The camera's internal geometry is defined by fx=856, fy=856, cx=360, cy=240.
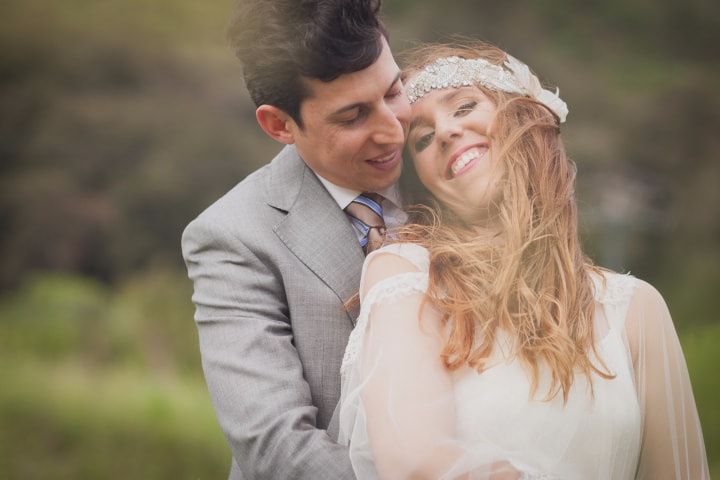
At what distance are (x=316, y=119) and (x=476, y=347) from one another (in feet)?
2.74

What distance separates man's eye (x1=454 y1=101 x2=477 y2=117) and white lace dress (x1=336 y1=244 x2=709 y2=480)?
402mm

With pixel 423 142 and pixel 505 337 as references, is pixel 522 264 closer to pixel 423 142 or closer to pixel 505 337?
pixel 505 337

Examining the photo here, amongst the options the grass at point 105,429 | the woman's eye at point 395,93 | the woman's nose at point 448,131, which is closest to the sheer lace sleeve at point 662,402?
the woman's nose at point 448,131

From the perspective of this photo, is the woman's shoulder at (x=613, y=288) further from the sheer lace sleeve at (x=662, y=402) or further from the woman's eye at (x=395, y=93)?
the woman's eye at (x=395, y=93)

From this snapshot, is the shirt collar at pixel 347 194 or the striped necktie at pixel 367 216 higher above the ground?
the shirt collar at pixel 347 194

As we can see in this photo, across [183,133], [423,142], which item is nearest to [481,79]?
[423,142]

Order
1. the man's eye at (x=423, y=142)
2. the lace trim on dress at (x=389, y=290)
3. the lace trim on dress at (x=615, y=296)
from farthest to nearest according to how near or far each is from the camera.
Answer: the man's eye at (x=423, y=142), the lace trim on dress at (x=615, y=296), the lace trim on dress at (x=389, y=290)

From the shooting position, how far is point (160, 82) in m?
11.5

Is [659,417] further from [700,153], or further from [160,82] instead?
[160,82]

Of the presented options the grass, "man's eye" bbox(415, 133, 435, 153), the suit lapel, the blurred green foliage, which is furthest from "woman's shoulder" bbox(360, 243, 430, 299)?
the blurred green foliage

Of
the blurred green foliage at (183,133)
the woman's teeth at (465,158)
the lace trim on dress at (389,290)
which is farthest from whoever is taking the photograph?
the blurred green foliage at (183,133)

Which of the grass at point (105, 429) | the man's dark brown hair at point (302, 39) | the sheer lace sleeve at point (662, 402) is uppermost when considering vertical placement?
the man's dark brown hair at point (302, 39)

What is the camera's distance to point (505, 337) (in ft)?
6.64

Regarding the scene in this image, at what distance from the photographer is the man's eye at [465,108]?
2.28m
